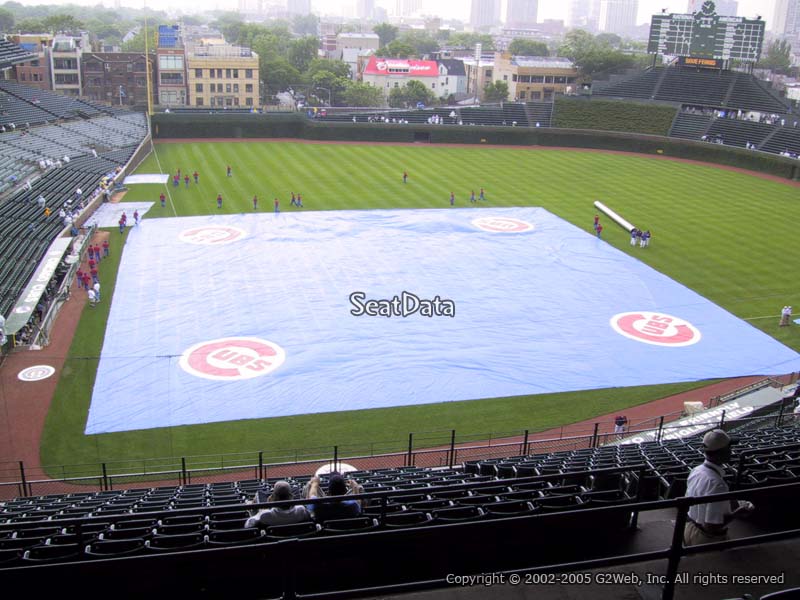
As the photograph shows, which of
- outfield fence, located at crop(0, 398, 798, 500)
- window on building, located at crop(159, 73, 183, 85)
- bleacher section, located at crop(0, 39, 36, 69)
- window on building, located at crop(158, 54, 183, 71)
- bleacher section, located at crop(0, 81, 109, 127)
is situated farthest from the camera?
window on building, located at crop(159, 73, 183, 85)

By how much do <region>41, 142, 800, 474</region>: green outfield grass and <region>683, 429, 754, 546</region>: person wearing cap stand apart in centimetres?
1312

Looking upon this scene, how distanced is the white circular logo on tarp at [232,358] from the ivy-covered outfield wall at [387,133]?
156ft

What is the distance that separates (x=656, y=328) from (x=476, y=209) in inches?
728

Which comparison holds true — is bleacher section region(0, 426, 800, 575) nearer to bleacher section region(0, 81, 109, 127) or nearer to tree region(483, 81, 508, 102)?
bleacher section region(0, 81, 109, 127)

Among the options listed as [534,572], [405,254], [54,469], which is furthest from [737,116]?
[534,572]

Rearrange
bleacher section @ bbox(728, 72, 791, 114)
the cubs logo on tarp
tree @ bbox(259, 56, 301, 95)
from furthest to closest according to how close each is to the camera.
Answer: tree @ bbox(259, 56, 301, 95) → bleacher section @ bbox(728, 72, 791, 114) → the cubs logo on tarp

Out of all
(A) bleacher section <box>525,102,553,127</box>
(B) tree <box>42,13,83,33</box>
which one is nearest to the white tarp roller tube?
(A) bleacher section <box>525,102,553,127</box>

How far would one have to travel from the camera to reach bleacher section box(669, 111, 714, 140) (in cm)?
6650

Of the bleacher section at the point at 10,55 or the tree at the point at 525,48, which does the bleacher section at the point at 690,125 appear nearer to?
Result: the bleacher section at the point at 10,55

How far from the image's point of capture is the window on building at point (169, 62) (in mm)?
96312

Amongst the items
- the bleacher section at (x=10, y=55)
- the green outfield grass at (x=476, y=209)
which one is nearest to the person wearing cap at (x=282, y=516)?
the green outfield grass at (x=476, y=209)

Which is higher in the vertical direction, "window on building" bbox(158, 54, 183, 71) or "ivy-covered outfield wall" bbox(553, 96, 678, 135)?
"window on building" bbox(158, 54, 183, 71)

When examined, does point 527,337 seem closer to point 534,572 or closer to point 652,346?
point 652,346

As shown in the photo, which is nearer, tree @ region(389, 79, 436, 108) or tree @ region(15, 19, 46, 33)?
tree @ region(389, 79, 436, 108)
